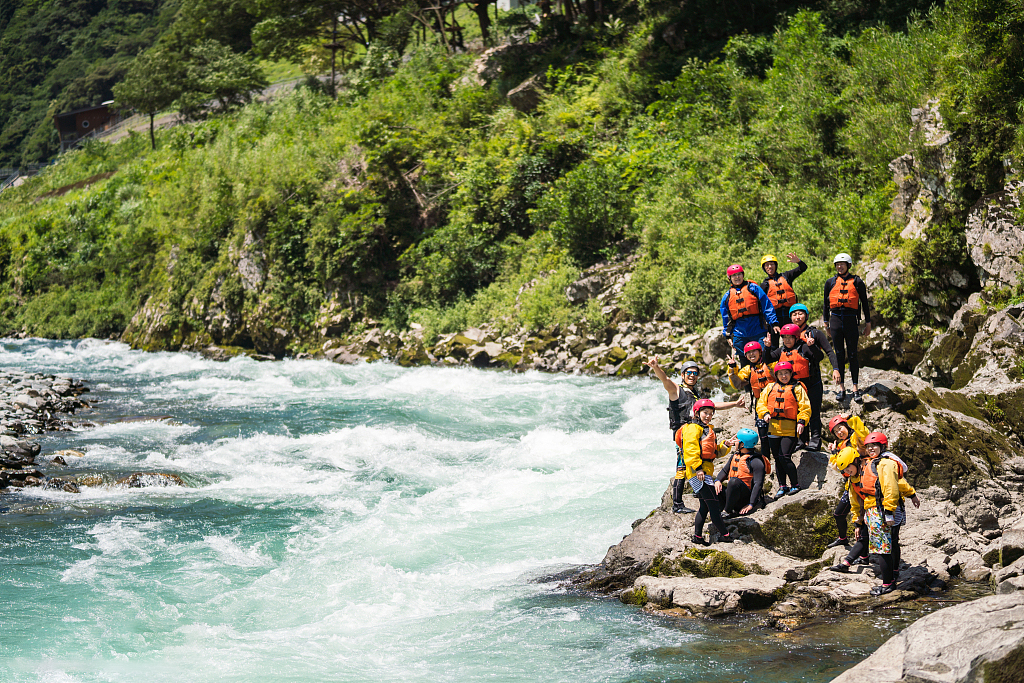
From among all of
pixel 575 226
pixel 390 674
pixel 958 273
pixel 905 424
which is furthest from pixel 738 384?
pixel 575 226

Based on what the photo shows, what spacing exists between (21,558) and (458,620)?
4.94 metres

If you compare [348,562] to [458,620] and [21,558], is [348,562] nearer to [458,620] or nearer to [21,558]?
[458,620]

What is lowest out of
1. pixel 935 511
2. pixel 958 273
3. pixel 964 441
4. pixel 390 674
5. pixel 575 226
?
pixel 390 674

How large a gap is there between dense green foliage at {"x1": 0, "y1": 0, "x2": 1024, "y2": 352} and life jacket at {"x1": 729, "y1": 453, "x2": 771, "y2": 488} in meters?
6.45

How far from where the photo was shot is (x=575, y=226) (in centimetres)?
2025

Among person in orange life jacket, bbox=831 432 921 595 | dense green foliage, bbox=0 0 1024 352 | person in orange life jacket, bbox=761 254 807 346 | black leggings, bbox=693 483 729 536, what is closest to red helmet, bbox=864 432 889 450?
person in orange life jacket, bbox=831 432 921 595

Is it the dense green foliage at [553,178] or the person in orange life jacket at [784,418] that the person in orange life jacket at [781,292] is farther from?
the dense green foliage at [553,178]

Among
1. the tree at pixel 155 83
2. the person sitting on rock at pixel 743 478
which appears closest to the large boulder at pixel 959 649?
the person sitting on rock at pixel 743 478

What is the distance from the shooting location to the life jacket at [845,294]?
9.05m

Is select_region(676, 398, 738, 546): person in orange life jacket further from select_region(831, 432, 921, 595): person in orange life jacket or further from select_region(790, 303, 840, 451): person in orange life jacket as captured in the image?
select_region(831, 432, 921, 595): person in orange life jacket

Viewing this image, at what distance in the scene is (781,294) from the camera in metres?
9.41

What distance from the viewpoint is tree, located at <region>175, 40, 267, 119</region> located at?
38.6 m

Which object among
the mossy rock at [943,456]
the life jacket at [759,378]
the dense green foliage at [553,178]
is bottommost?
the mossy rock at [943,456]

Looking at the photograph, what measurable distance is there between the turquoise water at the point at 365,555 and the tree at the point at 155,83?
30.1 m
